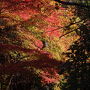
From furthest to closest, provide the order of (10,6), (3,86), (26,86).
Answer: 1. (26,86)
2. (3,86)
3. (10,6)

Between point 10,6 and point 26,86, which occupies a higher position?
point 10,6

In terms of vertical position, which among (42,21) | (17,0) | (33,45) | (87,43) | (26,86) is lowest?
(26,86)

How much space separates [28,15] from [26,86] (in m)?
4.87

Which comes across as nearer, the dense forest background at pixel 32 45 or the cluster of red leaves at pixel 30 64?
the dense forest background at pixel 32 45

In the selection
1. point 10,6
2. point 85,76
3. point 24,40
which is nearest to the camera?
point 85,76

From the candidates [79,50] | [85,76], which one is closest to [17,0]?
[79,50]

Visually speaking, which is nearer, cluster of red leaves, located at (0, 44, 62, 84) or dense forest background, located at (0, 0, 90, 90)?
dense forest background, located at (0, 0, 90, 90)

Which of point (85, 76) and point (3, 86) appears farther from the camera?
point (3, 86)

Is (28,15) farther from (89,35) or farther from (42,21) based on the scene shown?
(89,35)

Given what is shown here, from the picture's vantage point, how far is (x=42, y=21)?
8383mm

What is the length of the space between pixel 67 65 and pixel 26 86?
25.5 ft

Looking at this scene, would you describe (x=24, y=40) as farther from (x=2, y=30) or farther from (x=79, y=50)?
(x=79, y=50)

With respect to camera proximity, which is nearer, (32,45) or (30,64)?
(30,64)

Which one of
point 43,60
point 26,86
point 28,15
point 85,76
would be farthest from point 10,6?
point 26,86
